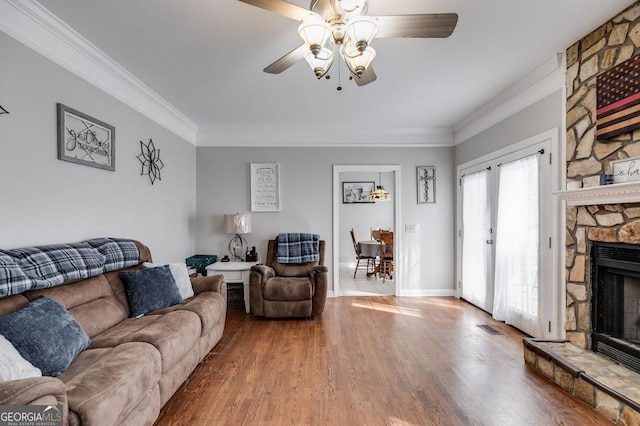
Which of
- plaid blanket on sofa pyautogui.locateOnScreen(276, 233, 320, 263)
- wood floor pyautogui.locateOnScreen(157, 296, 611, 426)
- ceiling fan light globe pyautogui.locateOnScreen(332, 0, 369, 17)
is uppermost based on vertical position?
ceiling fan light globe pyautogui.locateOnScreen(332, 0, 369, 17)

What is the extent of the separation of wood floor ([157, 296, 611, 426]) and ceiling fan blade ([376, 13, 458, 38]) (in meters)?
2.27

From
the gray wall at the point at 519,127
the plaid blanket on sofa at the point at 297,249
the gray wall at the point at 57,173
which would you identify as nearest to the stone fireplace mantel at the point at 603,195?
the gray wall at the point at 519,127

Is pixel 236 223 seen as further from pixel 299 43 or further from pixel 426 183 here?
pixel 426 183

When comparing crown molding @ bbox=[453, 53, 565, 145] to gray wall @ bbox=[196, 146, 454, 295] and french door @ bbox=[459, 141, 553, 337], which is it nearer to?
french door @ bbox=[459, 141, 553, 337]

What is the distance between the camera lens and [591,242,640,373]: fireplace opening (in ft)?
6.97

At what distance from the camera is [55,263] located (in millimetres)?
1944

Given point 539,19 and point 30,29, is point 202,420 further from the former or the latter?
point 539,19

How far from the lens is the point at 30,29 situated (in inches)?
79.8

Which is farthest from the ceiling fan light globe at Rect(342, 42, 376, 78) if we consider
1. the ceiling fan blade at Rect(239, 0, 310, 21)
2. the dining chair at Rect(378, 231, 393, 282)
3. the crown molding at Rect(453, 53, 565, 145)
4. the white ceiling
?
the dining chair at Rect(378, 231, 393, 282)

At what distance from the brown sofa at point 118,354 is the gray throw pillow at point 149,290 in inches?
2.7

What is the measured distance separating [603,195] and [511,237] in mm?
1273

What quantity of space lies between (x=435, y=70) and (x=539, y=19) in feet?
2.85

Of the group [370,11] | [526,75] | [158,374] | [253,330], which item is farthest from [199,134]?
[526,75]

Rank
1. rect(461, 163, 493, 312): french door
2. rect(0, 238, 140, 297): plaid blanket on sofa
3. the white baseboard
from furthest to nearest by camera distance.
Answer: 1. the white baseboard
2. rect(461, 163, 493, 312): french door
3. rect(0, 238, 140, 297): plaid blanket on sofa
